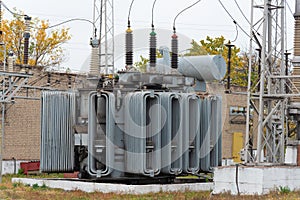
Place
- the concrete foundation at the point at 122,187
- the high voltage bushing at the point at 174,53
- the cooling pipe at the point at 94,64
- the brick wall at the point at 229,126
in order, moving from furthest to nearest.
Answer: the brick wall at the point at 229,126 → the cooling pipe at the point at 94,64 → the high voltage bushing at the point at 174,53 → the concrete foundation at the point at 122,187

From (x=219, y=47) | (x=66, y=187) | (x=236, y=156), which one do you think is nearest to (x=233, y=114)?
(x=236, y=156)

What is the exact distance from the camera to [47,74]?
42969mm

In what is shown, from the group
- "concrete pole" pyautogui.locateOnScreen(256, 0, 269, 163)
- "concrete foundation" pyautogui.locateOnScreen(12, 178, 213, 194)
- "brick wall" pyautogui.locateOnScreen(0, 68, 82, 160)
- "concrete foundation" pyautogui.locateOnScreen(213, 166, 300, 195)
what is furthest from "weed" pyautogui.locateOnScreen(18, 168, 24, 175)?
"concrete pole" pyautogui.locateOnScreen(256, 0, 269, 163)

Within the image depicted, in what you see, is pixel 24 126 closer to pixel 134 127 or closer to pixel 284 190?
pixel 134 127

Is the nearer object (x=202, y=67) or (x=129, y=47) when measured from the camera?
(x=129, y=47)

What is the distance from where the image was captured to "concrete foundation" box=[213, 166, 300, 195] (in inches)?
846

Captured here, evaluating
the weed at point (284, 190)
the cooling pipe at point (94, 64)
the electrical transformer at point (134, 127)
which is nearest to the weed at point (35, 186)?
the electrical transformer at point (134, 127)

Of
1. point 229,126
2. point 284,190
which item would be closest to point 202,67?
point 284,190

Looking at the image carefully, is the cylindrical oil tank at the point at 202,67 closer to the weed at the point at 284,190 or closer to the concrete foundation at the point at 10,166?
the weed at the point at 284,190

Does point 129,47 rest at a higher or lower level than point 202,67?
higher

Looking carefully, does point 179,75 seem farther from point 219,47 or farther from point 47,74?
point 219,47

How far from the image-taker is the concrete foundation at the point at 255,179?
21.5 metres

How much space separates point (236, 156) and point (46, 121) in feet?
98.8

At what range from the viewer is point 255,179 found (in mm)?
21578
